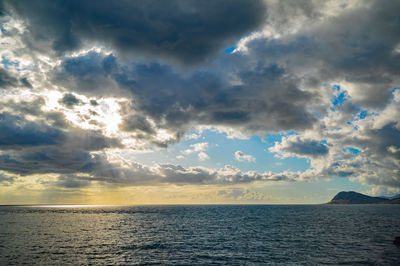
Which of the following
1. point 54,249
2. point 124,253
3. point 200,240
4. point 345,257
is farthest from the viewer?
point 200,240

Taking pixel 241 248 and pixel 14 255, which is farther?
pixel 241 248

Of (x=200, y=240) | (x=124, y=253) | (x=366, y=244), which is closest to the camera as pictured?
(x=124, y=253)

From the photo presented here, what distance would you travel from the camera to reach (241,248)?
5153 centimetres

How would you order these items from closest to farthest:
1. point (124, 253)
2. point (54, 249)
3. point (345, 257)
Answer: point (345, 257) < point (124, 253) < point (54, 249)

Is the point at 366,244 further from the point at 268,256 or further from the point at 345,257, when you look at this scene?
the point at 268,256

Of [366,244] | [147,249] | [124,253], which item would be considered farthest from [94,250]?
[366,244]

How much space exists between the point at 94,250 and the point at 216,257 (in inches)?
1029

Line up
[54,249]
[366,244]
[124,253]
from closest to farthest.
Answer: [124,253]
[54,249]
[366,244]

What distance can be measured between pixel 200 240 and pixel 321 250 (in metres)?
27.8

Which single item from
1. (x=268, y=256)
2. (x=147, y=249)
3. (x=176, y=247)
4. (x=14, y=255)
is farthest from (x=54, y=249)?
(x=268, y=256)

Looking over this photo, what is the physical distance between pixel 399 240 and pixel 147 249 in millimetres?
57036

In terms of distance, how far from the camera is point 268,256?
44.4 meters

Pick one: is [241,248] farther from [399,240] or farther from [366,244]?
[399,240]

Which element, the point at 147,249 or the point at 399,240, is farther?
the point at 399,240
